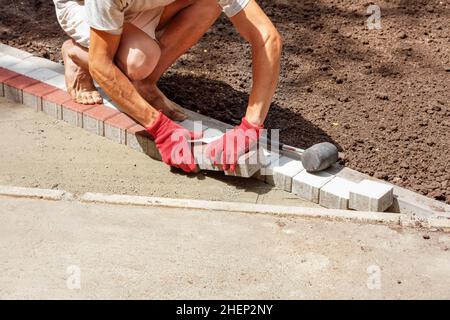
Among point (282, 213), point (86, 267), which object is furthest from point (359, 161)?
point (86, 267)

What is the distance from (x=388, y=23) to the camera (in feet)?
20.3

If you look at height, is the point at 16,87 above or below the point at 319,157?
below

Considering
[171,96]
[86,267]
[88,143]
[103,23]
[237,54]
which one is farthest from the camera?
[237,54]

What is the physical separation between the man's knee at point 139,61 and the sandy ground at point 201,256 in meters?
0.83

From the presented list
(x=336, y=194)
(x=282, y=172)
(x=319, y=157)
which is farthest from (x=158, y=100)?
(x=336, y=194)

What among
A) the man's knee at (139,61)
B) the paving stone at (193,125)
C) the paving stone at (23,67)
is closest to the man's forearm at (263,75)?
the paving stone at (193,125)

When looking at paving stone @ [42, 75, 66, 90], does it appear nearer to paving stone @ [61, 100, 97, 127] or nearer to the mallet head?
paving stone @ [61, 100, 97, 127]

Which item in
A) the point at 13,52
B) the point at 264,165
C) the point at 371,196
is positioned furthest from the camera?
the point at 13,52

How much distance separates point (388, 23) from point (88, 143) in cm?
238

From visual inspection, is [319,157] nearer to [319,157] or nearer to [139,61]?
[319,157]

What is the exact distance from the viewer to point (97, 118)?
505cm

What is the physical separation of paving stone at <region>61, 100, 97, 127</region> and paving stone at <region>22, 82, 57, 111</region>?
200 millimetres

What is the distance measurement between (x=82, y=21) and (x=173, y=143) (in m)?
0.94
